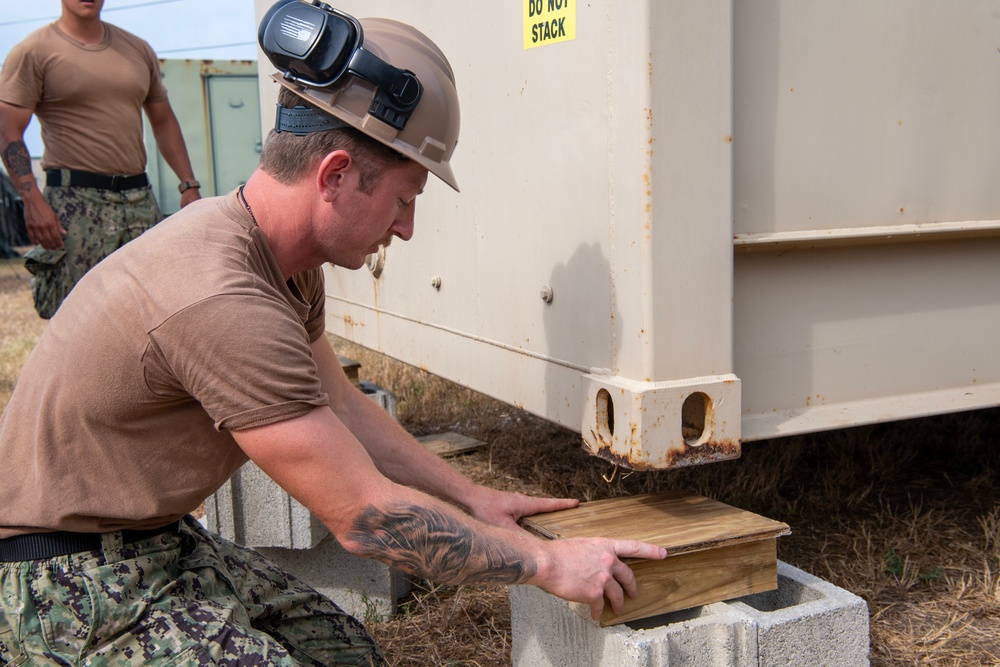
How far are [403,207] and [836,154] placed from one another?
106 cm

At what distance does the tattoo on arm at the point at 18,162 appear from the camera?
4699mm

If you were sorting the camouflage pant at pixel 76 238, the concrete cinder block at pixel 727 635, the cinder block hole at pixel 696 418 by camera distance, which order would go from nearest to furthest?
the concrete cinder block at pixel 727 635, the cinder block hole at pixel 696 418, the camouflage pant at pixel 76 238

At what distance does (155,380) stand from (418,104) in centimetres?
73

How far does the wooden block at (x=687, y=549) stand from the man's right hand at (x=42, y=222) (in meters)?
3.21

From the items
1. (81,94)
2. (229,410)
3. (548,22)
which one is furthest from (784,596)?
(81,94)

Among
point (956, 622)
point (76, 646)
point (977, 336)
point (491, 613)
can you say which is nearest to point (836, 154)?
point (977, 336)

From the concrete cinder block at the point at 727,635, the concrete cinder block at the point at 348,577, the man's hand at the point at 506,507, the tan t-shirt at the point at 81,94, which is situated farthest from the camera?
the tan t-shirt at the point at 81,94

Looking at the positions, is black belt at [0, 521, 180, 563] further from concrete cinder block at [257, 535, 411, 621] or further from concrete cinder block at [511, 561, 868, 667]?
concrete cinder block at [257, 535, 411, 621]

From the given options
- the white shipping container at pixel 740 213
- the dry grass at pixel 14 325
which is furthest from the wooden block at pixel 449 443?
the dry grass at pixel 14 325

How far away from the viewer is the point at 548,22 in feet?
8.16

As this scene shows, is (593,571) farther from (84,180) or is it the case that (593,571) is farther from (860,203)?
(84,180)

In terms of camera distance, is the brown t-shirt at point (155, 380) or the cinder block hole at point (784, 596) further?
the cinder block hole at point (784, 596)

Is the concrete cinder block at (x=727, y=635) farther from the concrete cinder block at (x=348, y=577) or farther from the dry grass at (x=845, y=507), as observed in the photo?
the concrete cinder block at (x=348, y=577)

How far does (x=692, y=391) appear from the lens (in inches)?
87.6
